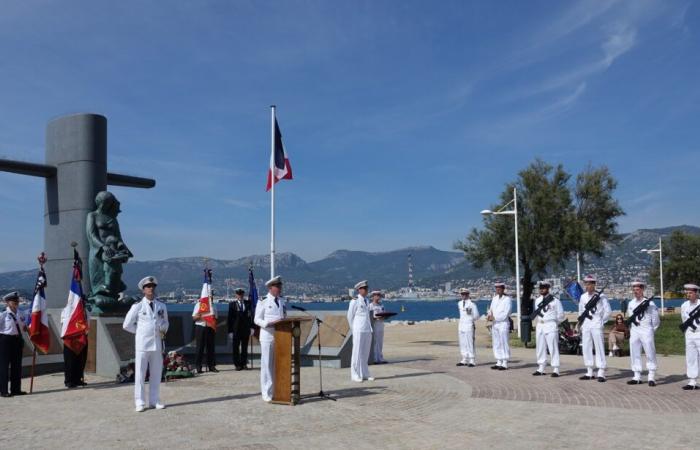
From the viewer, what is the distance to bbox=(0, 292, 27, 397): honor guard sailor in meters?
11.5

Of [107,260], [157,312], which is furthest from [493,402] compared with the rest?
[107,260]

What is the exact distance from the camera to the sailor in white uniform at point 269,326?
1059 centimetres

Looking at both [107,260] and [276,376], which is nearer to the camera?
[276,376]

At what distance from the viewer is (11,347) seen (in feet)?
38.1

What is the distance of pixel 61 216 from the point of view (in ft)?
55.8

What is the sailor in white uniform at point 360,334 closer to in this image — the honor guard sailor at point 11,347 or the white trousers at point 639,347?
the white trousers at point 639,347

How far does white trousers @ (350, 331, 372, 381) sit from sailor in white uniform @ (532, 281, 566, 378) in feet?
12.3

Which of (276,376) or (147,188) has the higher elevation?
(147,188)

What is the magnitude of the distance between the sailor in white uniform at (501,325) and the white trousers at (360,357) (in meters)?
3.51

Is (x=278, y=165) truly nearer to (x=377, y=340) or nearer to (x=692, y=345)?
(x=377, y=340)

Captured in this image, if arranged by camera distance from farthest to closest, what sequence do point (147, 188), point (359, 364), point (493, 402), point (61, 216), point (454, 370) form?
point (147, 188) → point (61, 216) → point (454, 370) → point (359, 364) → point (493, 402)

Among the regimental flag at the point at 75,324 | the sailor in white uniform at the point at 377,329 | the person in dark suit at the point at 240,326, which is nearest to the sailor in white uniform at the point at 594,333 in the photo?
the sailor in white uniform at the point at 377,329

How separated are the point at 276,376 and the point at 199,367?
5.04 m

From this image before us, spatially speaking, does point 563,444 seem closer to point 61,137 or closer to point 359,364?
point 359,364
